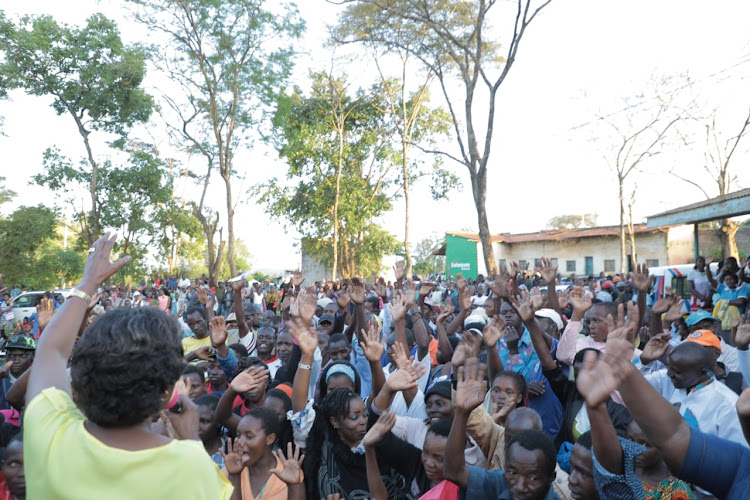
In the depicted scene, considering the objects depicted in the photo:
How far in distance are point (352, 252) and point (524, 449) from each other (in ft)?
89.2

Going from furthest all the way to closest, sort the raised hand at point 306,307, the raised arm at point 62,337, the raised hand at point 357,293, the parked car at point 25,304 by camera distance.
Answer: the parked car at point 25,304 < the raised hand at point 357,293 < the raised hand at point 306,307 < the raised arm at point 62,337

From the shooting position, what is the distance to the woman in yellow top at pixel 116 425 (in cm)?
133

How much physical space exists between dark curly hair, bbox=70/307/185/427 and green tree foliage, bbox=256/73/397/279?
2335 cm

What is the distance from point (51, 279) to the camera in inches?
908

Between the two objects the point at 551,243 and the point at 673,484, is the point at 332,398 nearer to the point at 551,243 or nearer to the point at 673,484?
the point at 673,484

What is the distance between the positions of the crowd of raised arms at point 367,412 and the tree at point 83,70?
17463 millimetres

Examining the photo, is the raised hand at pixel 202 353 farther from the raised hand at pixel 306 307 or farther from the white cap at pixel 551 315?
the white cap at pixel 551 315

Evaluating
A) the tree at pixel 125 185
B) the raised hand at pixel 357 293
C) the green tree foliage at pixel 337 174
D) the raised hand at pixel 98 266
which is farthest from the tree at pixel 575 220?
the raised hand at pixel 98 266

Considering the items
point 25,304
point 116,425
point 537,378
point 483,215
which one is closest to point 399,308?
point 537,378

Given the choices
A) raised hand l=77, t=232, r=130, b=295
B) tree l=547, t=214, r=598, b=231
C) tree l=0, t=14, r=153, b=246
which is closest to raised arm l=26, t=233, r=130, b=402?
raised hand l=77, t=232, r=130, b=295

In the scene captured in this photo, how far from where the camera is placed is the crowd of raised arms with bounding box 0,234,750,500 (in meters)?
1.41

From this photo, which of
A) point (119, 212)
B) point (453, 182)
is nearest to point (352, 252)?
point (453, 182)

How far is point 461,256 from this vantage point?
37906 mm

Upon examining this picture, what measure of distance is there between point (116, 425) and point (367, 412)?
1935 mm
